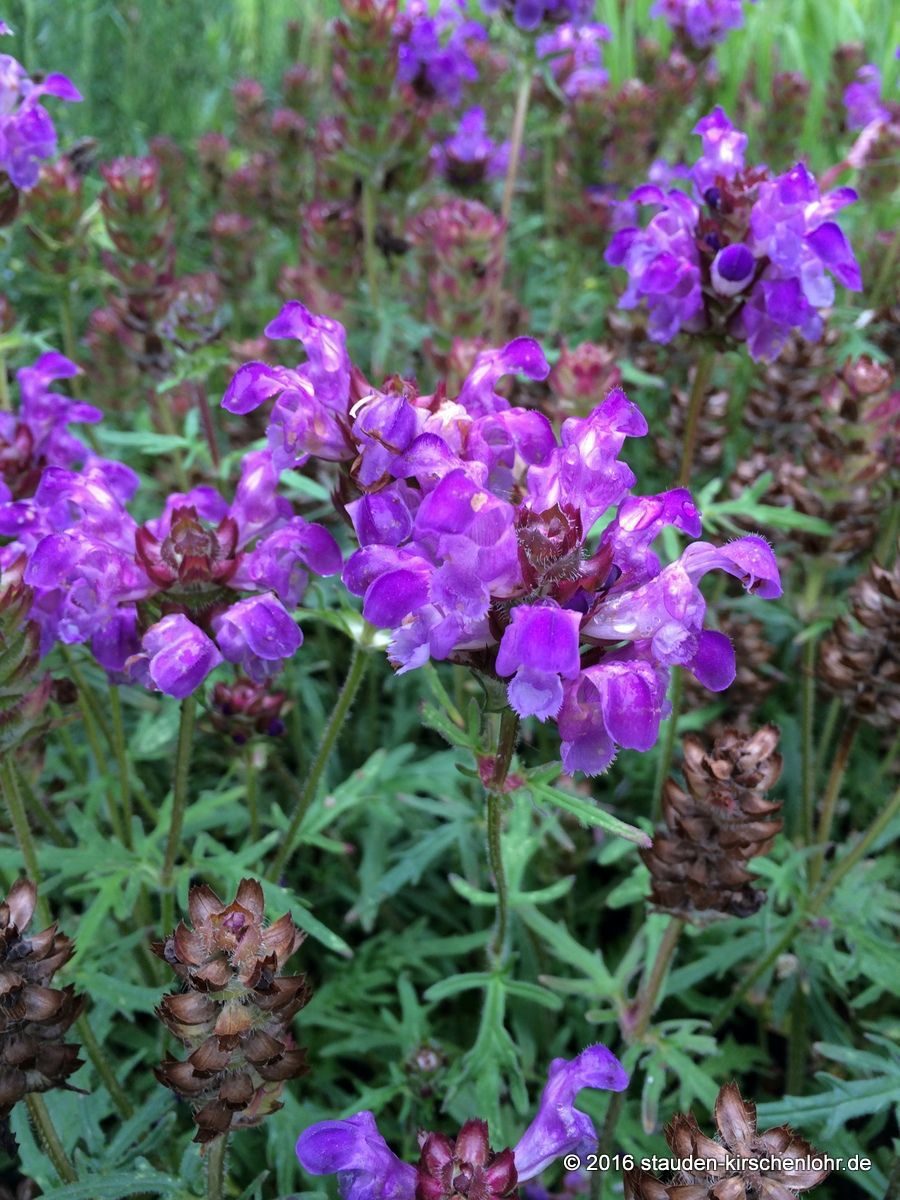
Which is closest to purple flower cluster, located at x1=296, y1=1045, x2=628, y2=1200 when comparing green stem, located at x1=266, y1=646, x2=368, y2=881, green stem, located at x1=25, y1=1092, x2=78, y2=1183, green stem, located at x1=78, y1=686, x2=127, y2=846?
green stem, located at x1=25, y1=1092, x2=78, y2=1183

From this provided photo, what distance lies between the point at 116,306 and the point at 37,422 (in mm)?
865

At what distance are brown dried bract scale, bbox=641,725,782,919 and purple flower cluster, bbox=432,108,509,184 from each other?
3357 mm

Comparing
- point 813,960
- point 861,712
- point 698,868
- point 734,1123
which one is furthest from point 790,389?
point 734,1123

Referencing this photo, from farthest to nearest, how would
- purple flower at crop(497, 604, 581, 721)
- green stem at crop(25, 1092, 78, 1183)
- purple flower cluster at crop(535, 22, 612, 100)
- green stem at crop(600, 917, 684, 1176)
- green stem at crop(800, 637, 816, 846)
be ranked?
1. purple flower cluster at crop(535, 22, 612, 100)
2. green stem at crop(800, 637, 816, 846)
3. green stem at crop(600, 917, 684, 1176)
4. green stem at crop(25, 1092, 78, 1183)
5. purple flower at crop(497, 604, 581, 721)

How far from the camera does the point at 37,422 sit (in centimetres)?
221

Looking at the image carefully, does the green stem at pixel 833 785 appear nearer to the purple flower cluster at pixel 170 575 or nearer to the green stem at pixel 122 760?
the purple flower cluster at pixel 170 575

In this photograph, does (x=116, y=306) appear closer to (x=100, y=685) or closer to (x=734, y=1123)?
(x=100, y=685)

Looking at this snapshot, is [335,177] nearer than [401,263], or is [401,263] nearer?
[335,177]

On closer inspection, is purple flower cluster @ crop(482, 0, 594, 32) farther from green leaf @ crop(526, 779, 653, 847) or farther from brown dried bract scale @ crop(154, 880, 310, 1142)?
brown dried bract scale @ crop(154, 880, 310, 1142)

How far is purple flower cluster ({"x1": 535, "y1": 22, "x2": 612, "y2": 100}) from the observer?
179 inches

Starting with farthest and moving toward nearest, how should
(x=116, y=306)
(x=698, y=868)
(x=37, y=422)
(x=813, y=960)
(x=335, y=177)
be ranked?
(x=335, y=177) < (x=116, y=306) < (x=813, y=960) < (x=37, y=422) < (x=698, y=868)

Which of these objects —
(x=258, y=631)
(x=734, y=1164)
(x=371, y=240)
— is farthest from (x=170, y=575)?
(x=371, y=240)

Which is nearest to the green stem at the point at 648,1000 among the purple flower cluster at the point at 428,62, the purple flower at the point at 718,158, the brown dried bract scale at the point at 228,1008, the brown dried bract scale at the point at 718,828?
the brown dried bract scale at the point at 718,828

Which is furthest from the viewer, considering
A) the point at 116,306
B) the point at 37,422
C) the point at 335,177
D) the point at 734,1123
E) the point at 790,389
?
the point at 335,177
